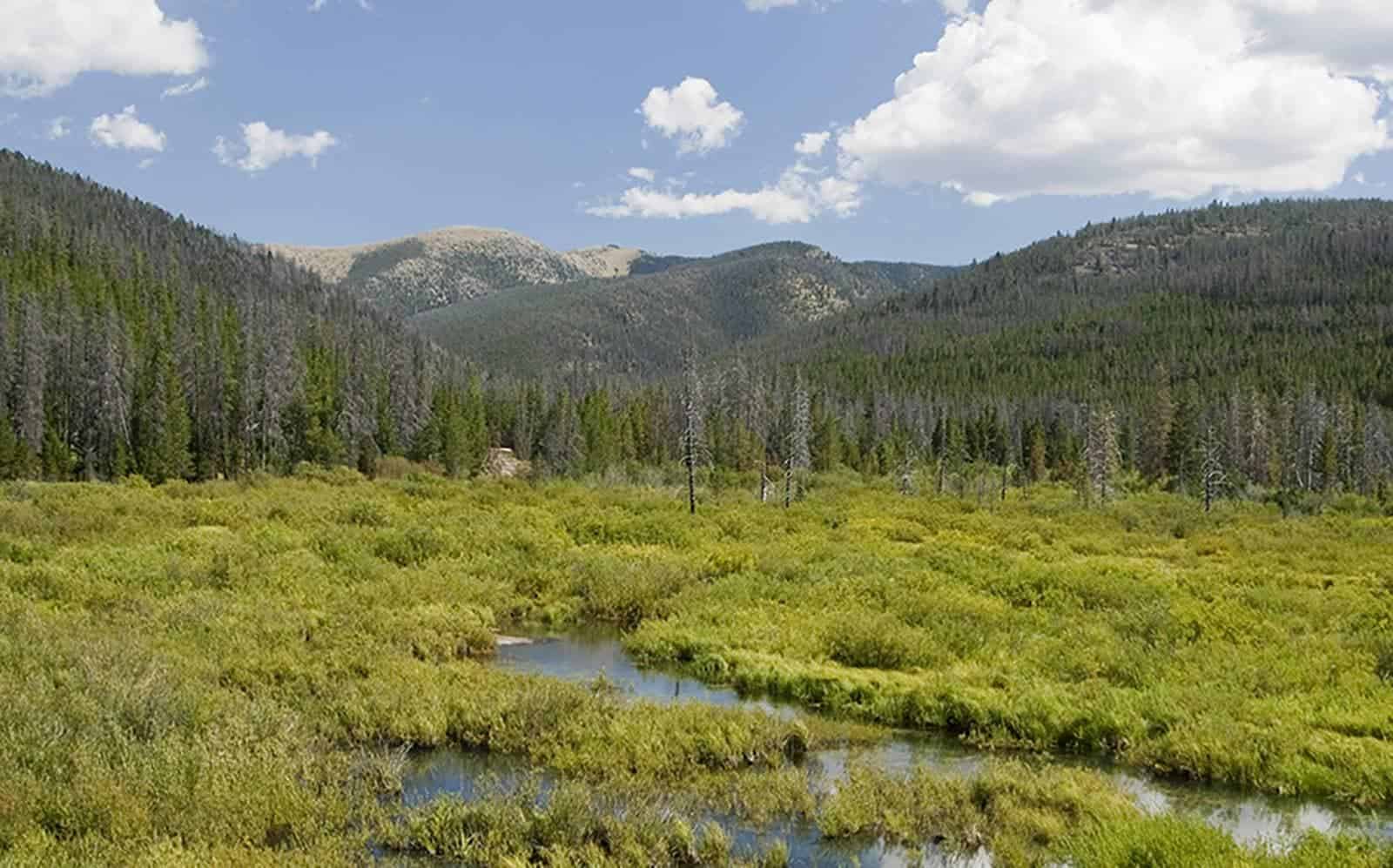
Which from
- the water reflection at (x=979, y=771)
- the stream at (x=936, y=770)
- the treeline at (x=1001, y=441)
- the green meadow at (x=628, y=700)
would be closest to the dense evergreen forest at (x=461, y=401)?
the treeline at (x=1001, y=441)

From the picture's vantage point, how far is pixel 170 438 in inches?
3155

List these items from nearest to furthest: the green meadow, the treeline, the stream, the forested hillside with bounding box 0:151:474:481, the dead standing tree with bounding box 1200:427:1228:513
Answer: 1. the green meadow
2. the stream
3. the dead standing tree with bounding box 1200:427:1228:513
4. the forested hillside with bounding box 0:151:474:481
5. the treeline

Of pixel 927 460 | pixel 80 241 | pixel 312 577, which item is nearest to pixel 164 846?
pixel 312 577

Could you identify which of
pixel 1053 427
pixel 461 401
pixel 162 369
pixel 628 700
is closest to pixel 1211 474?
pixel 1053 427

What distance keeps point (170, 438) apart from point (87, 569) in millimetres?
57693

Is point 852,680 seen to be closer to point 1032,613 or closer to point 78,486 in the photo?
point 1032,613

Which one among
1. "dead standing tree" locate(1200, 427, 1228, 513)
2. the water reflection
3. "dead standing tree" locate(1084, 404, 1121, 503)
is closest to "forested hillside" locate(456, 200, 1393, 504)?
"dead standing tree" locate(1084, 404, 1121, 503)

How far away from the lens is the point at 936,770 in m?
16.5

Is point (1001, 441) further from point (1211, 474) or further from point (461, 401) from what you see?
point (461, 401)

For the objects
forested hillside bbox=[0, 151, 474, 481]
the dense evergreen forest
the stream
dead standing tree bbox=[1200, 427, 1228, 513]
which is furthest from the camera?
the dense evergreen forest

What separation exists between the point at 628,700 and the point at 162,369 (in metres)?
78.2

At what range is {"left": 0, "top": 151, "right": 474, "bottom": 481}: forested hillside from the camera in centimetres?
8106

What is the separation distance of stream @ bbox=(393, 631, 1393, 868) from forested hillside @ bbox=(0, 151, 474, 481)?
73455mm

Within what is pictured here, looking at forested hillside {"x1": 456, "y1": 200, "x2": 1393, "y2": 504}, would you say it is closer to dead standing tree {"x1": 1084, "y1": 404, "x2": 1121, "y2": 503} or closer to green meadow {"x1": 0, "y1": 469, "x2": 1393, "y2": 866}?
dead standing tree {"x1": 1084, "y1": 404, "x2": 1121, "y2": 503}
